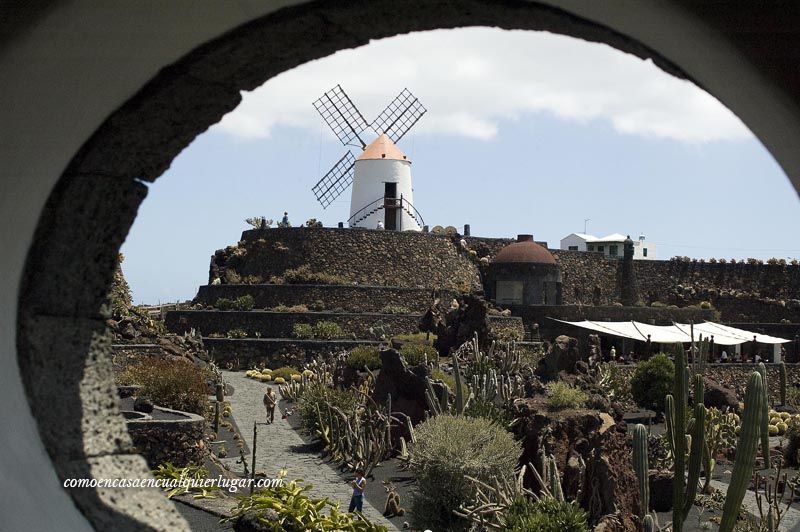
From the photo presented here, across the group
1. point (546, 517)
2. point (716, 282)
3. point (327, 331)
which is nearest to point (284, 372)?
point (327, 331)

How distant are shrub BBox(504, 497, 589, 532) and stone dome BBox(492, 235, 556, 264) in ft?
83.4

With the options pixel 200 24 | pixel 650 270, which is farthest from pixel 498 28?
pixel 650 270

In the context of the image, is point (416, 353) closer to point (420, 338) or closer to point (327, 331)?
point (420, 338)

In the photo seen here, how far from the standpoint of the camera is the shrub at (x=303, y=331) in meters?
28.6

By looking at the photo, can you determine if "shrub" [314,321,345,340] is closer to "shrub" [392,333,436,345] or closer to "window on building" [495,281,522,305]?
"shrub" [392,333,436,345]

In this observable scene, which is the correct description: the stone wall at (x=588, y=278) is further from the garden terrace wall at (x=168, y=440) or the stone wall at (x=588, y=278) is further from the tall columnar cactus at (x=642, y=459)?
the tall columnar cactus at (x=642, y=459)

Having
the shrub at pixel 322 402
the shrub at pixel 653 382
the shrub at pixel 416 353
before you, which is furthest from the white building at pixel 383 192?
the shrub at pixel 322 402

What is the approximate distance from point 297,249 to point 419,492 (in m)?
23.7

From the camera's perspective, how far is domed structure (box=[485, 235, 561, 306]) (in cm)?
3397

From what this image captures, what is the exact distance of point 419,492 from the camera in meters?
11.4

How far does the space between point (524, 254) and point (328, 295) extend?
26.0 ft

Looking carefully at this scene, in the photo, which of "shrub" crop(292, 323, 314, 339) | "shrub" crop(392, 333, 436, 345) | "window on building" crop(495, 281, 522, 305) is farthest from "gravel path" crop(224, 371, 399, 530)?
"window on building" crop(495, 281, 522, 305)

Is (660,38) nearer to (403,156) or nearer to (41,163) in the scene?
(41,163)

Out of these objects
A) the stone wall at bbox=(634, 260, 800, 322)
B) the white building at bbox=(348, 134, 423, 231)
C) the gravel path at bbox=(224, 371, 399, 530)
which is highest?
the white building at bbox=(348, 134, 423, 231)
